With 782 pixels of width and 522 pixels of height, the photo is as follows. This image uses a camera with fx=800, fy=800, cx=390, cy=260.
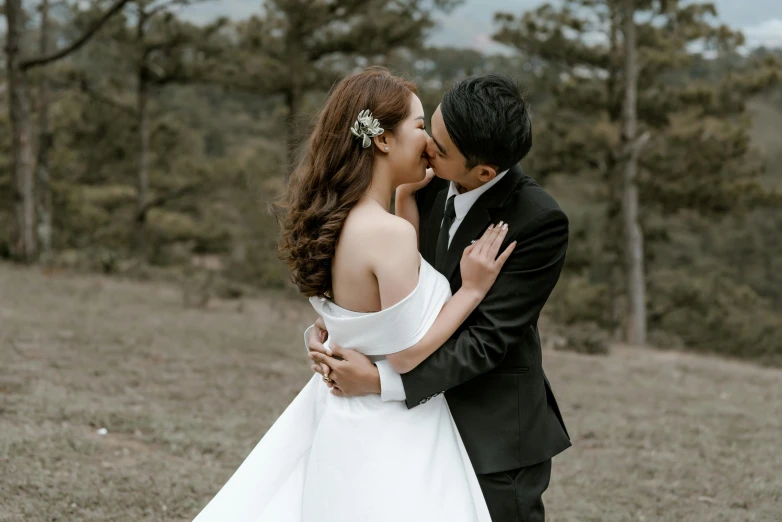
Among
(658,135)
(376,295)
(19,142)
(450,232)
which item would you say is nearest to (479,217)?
(450,232)

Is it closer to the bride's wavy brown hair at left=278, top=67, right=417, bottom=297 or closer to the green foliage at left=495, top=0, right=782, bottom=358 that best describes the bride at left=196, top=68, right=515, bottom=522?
the bride's wavy brown hair at left=278, top=67, right=417, bottom=297

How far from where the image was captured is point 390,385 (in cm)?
218

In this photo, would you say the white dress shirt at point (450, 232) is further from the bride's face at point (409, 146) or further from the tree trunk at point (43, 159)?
the tree trunk at point (43, 159)

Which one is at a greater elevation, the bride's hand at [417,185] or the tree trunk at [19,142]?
the bride's hand at [417,185]

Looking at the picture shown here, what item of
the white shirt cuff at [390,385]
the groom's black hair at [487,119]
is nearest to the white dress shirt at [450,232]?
the white shirt cuff at [390,385]

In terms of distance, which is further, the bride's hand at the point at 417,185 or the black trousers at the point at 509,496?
the bride's hand at the point at 417,185

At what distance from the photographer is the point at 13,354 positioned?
6961mm

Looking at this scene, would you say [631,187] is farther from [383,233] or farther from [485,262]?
[383,233]

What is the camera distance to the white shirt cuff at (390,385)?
7.16 feet

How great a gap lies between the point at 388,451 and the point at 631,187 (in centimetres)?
1527

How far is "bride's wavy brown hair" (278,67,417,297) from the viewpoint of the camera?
7.37 feet

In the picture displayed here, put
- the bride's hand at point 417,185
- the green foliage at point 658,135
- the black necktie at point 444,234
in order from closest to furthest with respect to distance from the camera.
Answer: the black necktie at point 444,234 → the bride's hand at point 417,185 → the green foliage at point 658,135

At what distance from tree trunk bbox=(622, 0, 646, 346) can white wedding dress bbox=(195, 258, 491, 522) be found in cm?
1443

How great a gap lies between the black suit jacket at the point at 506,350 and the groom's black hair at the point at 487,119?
162 millimetres
